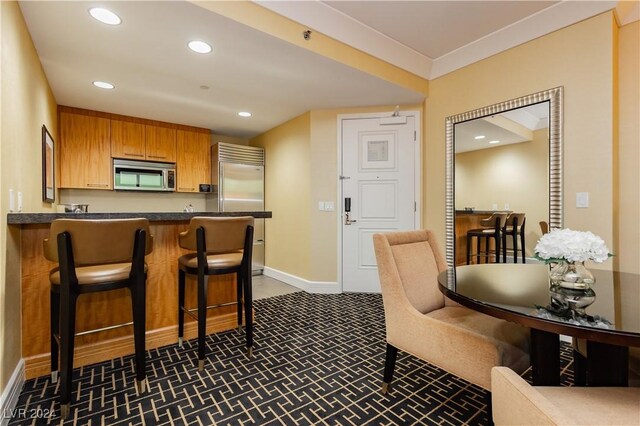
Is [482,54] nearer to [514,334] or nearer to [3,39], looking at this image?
[514,334]

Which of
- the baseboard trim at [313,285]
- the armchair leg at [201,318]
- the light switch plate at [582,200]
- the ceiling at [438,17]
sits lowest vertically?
the baseboard trim at [313,285]

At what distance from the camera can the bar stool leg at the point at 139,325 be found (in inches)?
68.6

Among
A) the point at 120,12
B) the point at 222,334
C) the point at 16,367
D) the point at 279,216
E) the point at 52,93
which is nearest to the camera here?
the point at 16,367

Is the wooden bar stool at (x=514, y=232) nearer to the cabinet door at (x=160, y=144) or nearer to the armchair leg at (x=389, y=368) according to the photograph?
the armchair leg at (x=389, y=368)

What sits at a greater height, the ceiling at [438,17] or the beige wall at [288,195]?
the ceiling at [438,17]

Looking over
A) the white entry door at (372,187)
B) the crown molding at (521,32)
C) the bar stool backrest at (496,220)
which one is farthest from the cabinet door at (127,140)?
the bar stool backrest at (496,220)

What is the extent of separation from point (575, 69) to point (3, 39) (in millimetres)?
3852

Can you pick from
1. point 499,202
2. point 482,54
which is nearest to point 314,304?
point 499,202

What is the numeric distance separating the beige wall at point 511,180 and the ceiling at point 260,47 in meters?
0.97

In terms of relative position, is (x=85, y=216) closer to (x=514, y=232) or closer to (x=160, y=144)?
(x=160, y=144)

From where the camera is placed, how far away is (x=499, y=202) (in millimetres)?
2979

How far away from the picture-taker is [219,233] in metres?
2.08

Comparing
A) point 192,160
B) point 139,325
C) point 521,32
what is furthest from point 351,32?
point 192,160

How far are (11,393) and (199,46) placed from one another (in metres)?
2.56
